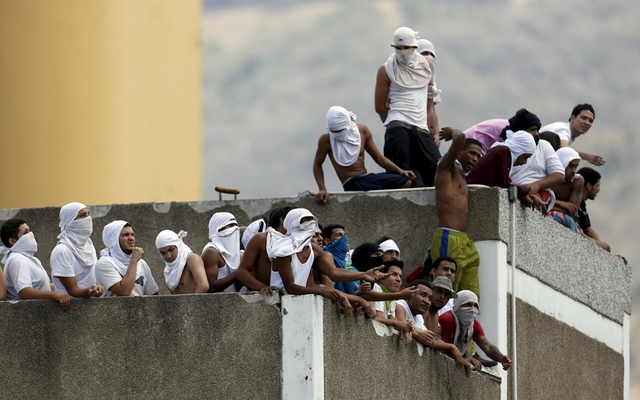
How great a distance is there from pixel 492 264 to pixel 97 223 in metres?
4.52

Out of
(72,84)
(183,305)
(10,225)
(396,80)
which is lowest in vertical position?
(183,305)

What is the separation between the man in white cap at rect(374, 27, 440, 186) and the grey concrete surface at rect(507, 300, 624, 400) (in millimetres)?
1849

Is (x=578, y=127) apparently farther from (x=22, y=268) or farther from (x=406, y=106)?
(x=22, y=268)

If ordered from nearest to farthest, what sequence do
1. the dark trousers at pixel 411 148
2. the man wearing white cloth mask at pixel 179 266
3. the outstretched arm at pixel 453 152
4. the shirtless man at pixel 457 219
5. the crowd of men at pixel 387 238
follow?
the crowd of men at pixel 387 238 → the man wearing white cloth mask at pixel 179 266 → the outstretched arm at pixel 453 152 → the shirtless man at pixel 457 219 → the dark trousers at pixel 411 148

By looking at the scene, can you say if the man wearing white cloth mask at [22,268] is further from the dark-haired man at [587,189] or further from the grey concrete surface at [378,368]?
the dark-haired man at [587,189]

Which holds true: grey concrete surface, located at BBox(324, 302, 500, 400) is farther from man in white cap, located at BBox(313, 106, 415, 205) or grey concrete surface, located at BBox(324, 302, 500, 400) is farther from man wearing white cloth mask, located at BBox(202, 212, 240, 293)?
man in white cap, located at BBox(313, 106, 415, 205)

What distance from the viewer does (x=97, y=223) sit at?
Result: 16.3 m

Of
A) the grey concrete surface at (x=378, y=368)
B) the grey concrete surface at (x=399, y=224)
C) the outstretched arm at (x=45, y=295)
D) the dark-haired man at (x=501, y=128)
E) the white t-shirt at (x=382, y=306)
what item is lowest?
the grey concrete surface at (x=378, y=368)

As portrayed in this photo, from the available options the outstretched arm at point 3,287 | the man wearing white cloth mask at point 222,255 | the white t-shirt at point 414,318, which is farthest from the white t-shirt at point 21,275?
the white t-shirt at point 414,318

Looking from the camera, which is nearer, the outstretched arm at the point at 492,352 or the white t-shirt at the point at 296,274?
the white t-shirt at the point at 296,274

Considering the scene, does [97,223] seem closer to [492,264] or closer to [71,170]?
[492,264]

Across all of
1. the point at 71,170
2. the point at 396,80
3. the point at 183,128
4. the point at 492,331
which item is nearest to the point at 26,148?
the point at 71,170

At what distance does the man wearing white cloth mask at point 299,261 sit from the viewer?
10930mm

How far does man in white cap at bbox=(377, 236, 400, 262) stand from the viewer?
535 inches
